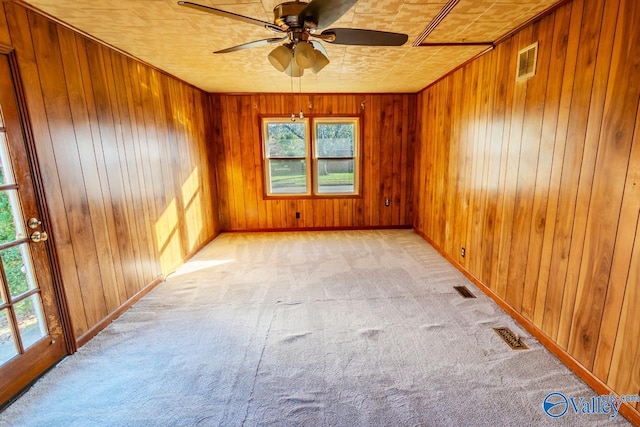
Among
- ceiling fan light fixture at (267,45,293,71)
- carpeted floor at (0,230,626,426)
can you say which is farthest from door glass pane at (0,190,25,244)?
ceiling fan light fixture at (267,45,293,71)

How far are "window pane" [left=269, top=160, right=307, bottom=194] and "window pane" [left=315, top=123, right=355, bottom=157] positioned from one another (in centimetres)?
44

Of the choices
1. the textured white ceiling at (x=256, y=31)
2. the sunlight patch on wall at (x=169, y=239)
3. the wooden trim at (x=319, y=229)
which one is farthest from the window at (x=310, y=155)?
the sunlight patch on wall at (x=169, y=239)

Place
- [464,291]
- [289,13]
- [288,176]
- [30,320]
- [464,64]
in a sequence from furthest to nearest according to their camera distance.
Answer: [288,176] < [464,64] < [464,291] < [30,320] < [289,13]

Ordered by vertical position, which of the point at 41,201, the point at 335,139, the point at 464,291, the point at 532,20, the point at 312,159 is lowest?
the point at 464,291

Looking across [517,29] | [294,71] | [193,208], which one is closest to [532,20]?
[517,29]

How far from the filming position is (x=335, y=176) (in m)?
5.38

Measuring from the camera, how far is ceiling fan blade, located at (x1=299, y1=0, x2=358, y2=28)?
55.8 inches

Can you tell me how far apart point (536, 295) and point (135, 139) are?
388cm

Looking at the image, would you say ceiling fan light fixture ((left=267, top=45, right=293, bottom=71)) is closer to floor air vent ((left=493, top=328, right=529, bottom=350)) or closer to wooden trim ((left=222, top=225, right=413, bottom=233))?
floor air vent ((left=493, top=328, right=529, bottom=350))

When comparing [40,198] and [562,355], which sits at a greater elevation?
[40,198]

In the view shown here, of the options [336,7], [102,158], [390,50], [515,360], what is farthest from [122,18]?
[515,360]

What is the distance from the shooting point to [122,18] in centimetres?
211

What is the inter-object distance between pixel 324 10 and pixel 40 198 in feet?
7.06

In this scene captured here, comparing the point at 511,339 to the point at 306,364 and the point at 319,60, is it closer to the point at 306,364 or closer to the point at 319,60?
the point at 306,364
